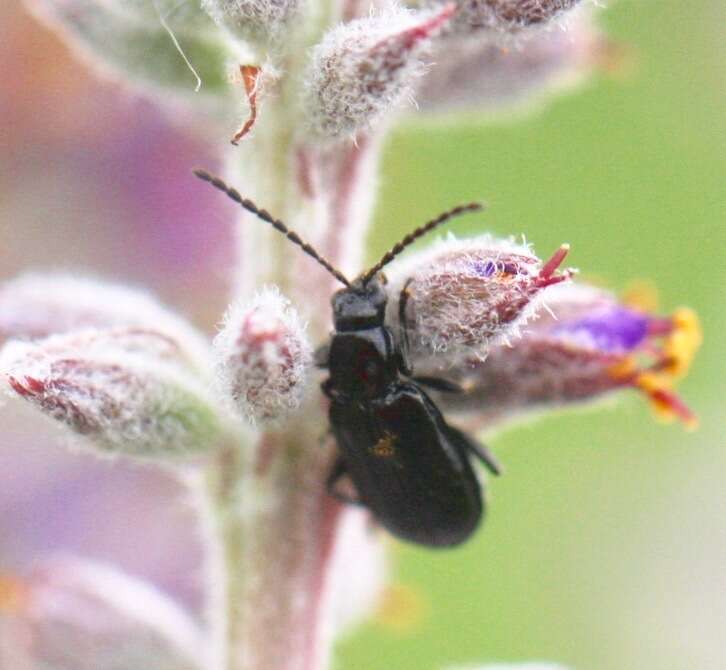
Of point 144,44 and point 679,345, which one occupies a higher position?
point 144,44

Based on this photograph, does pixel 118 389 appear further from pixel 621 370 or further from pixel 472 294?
pixel 621 370

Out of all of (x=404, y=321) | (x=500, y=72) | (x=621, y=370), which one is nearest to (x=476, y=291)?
(x=404, y=321)

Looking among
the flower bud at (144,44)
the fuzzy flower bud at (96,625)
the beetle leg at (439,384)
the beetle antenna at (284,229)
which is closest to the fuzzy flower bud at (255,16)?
the flower bud at (144,44)

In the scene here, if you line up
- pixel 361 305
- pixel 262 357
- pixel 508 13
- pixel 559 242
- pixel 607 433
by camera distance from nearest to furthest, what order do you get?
1. pixel 262 357
2. pixel 508 13
3. pixel 361 305
4. pixel 559 242
5. pixel 607 433

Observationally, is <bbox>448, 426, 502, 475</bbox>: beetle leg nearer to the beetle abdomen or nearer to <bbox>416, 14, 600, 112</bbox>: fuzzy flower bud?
the beetle abdomen

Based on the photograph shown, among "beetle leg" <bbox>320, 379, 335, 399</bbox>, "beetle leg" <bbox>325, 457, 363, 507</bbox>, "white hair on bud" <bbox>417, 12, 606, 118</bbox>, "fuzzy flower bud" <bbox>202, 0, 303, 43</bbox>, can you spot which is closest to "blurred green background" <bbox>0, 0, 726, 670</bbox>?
"white hair on bud" <bbox>417, 12, 606, 118</bbox>

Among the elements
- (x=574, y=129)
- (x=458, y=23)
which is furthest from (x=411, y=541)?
(x=574, y=129)

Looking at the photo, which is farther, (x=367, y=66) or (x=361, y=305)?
(x=361, y=305)

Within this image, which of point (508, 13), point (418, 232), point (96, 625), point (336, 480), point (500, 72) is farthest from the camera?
point (96, 625)
